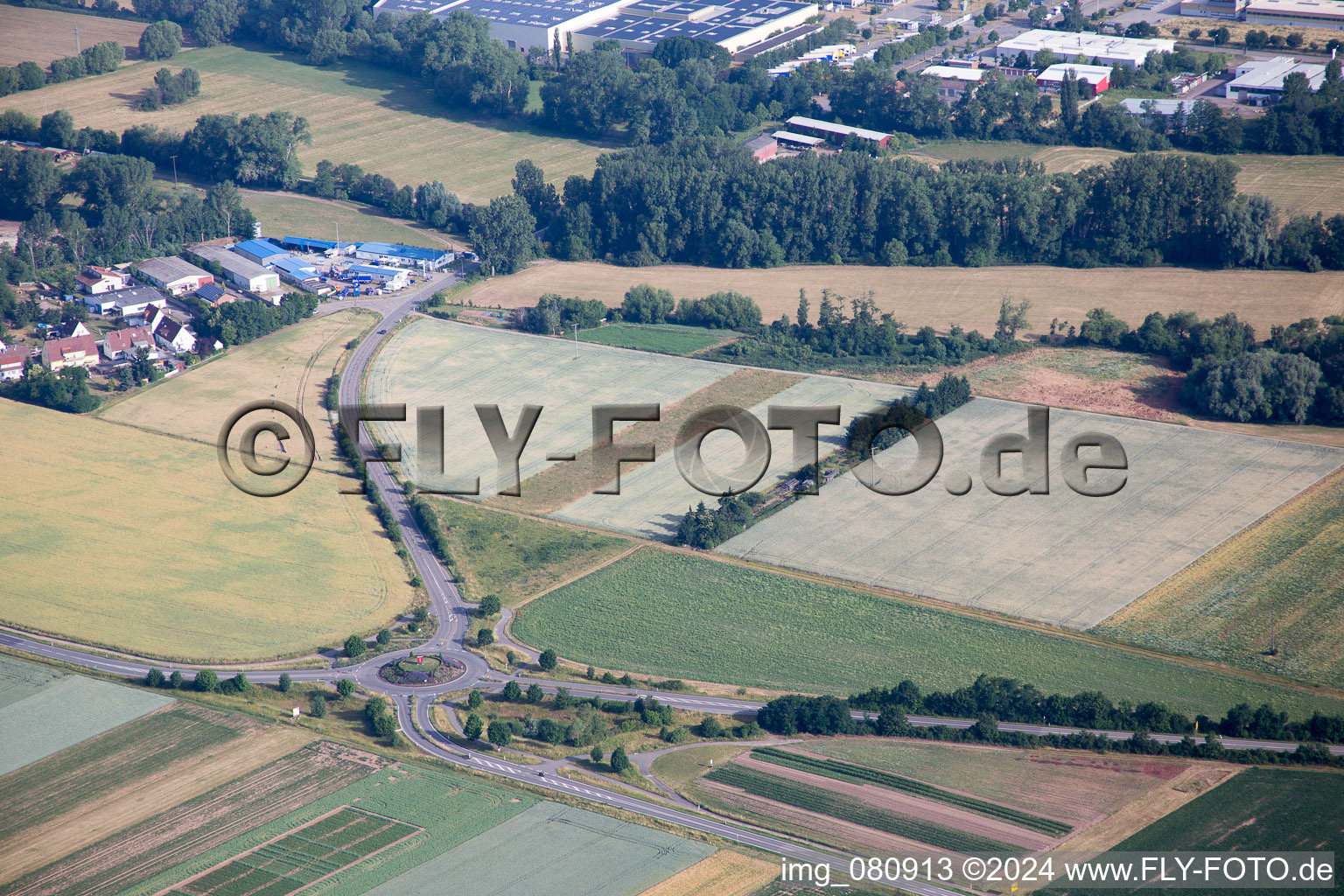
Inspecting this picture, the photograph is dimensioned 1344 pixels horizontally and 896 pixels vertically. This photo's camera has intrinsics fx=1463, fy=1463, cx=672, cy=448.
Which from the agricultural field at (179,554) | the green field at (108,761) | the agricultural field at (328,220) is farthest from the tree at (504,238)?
the green field at (108,761)

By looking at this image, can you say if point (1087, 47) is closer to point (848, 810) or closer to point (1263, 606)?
point (1263, 606)

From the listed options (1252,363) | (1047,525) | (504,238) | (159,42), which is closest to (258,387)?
(504,238)

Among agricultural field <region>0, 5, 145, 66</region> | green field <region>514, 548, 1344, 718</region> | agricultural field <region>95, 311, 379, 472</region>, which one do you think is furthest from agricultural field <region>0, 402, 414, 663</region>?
agricultural field <region>0, 5, 145, 66</region>

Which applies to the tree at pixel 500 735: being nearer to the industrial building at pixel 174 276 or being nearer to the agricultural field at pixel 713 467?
the agricultural field at pixel 713 467

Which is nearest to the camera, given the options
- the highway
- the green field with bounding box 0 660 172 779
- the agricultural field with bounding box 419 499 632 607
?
the highway

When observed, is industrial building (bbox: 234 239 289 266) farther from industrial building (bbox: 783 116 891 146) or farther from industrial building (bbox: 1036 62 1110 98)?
industrial building (bbox: 1036 62 1110 98)
